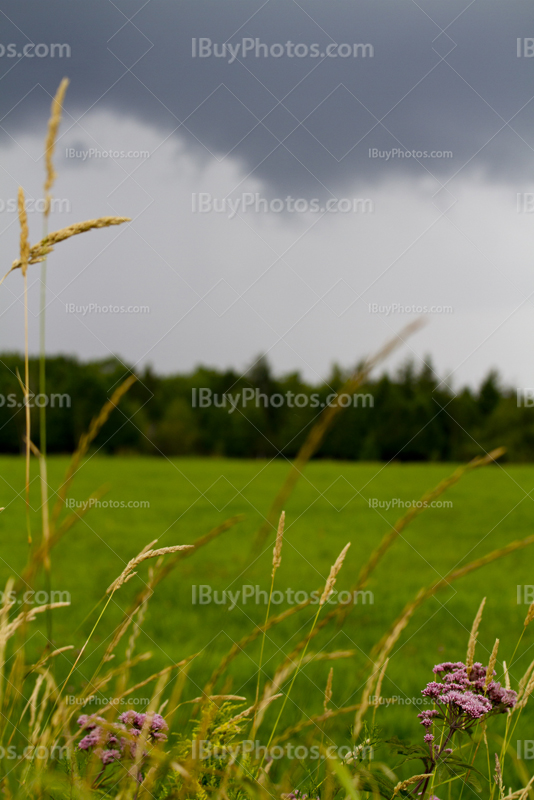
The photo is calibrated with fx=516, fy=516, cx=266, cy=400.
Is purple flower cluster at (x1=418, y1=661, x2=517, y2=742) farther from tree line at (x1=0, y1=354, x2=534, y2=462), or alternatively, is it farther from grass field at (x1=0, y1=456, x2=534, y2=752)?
tree line at (x1=0, y1=354, x2=534, y2=462)

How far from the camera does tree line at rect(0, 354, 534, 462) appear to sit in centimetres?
3083

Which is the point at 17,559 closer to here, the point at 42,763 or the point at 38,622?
the point at 38,622

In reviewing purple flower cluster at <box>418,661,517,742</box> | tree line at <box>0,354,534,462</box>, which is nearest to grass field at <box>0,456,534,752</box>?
purple flower cluster at <box>418,661,517,742</box>

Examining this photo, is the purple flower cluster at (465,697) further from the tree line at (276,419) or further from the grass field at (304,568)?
the tree line at (276,419)

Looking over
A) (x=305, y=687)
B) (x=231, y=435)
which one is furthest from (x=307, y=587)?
(x=231, y=435)

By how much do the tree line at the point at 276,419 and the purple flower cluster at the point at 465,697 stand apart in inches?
1114

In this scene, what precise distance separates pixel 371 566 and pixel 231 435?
33.1 meters

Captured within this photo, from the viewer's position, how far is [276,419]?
1257 inches

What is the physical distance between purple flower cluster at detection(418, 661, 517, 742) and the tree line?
2829cm

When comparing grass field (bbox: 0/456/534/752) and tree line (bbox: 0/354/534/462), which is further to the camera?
tree line (bbox: 0/354/534/462)

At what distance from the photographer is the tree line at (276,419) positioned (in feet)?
101

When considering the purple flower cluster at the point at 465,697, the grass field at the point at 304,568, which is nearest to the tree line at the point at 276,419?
the grass field at the point at 304,568

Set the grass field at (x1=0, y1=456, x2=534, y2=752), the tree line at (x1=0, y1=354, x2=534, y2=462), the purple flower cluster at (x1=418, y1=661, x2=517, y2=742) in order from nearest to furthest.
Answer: the purple flower cluster at (x1=418, y1=661, x2=517, y2=742) < the grass field at (x1=0, y1=456, x2=534, y2=752) < the tree line at (x1=0, y1=354, x2=534, y2=462)

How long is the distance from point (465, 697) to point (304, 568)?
8520mm
